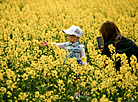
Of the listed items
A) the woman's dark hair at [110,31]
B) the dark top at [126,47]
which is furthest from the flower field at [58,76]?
the woman's dark hair at [110,31]

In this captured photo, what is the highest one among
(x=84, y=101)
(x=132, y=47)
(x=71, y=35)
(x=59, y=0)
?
(x=59, y=0)

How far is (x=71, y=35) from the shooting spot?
418cm

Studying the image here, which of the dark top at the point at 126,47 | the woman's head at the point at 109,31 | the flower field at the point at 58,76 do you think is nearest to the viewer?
the flower field at the point at 58,76

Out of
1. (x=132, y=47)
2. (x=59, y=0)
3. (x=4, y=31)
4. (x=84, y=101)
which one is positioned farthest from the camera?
Result: (x=59, y=0)

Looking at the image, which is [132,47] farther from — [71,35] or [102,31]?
[71,35]

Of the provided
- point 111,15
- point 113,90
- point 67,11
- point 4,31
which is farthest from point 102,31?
point 67,11

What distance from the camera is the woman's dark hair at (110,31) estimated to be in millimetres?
3852

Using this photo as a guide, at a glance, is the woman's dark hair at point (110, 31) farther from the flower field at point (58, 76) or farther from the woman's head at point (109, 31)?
the flower field at point (58, 76)

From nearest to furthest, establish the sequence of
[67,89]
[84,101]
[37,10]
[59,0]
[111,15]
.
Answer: [84,101]
[67,89]
[111,15]
[37,10]
[59,0]

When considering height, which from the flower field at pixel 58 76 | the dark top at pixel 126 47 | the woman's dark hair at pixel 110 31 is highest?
the woman's dark hair at pixel 110 31

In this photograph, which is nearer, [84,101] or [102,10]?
[84,101]

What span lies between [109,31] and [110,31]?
21 mm

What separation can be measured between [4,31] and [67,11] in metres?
5.04

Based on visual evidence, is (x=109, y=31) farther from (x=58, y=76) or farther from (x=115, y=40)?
(x=58, y=76)
